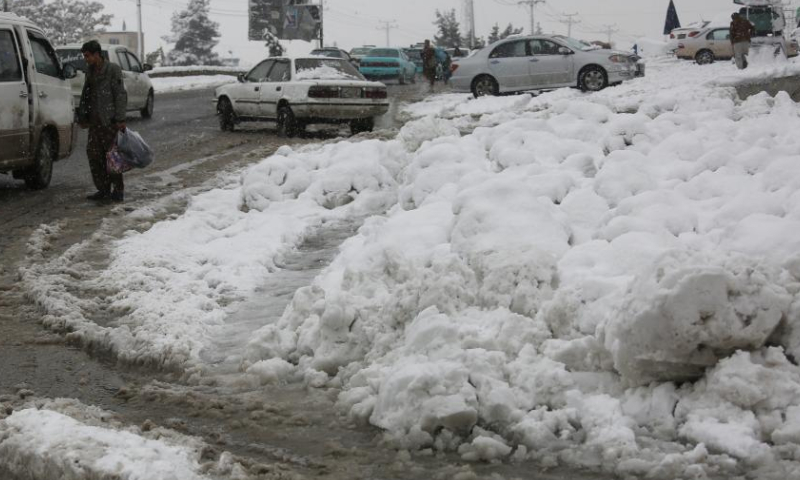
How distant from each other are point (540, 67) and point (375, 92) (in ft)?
22.1

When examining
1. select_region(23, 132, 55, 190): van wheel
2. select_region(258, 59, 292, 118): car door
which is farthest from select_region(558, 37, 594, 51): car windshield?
select_region(23, 132, 55, 190): van wheel

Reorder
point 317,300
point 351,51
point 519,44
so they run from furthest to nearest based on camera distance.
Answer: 1. point 351,51
2. point 519,44
3. point 317,300

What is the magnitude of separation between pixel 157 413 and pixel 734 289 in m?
2.69

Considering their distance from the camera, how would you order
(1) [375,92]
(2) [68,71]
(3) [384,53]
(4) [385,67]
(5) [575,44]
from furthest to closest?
(3) [384,53]
(4) [385,67]
(5) [575,44]
(1) [375,92]
(2) [68,71]

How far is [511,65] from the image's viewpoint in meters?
22.5

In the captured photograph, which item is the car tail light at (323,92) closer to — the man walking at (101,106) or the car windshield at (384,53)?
the man walking at (101,106)

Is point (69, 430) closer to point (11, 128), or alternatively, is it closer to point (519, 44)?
point (11, 128)

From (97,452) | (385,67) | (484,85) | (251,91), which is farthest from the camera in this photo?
(385,67)

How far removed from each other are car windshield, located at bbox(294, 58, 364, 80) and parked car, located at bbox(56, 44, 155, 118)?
498 cm

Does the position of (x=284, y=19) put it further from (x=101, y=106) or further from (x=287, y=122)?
(x=101, y=106)

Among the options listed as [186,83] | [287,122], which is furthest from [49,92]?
[186,83]

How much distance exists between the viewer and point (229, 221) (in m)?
9.14

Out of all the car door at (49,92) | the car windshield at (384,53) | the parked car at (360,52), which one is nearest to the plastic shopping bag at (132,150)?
the car door at (49,92)

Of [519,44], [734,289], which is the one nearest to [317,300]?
[734,289]
